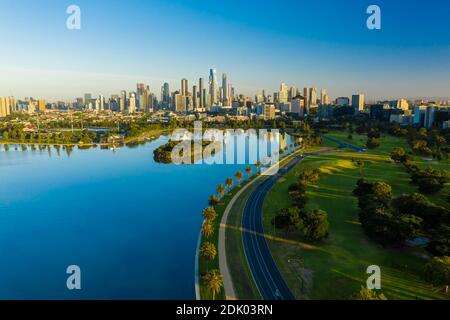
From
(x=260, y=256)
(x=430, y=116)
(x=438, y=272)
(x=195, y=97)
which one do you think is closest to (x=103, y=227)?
(x=260, y=256)

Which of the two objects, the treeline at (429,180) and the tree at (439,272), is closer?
the tree at (439,272)

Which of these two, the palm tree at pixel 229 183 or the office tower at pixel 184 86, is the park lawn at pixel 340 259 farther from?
the office tower at pixel 184 86

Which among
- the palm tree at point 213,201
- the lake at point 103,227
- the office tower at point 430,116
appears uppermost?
the office tower at point 430,116

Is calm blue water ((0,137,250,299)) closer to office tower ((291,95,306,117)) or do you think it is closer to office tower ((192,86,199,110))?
office tower ((291,95,306,117))

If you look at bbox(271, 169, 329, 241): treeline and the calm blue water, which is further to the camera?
bbox(271, 169, 329, 241): treeline

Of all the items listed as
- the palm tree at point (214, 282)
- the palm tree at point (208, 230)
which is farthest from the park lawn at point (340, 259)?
the palm tree at point (208, 230)

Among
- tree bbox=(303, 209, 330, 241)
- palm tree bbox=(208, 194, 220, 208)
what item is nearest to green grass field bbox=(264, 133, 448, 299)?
tree bbox=(303, 209, 330, 241)
